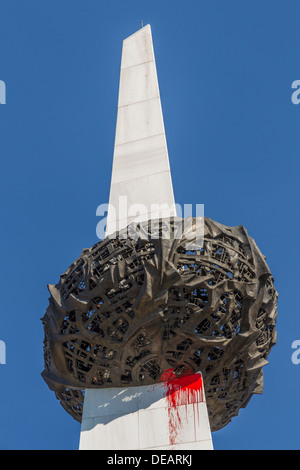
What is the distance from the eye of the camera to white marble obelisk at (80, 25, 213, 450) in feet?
70.8

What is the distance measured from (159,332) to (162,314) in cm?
55

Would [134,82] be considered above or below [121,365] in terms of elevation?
above

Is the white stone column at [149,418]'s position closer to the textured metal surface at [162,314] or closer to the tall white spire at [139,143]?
the textured metal surface at [162,314]

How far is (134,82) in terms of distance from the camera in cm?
2792

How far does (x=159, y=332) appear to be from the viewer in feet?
69.5

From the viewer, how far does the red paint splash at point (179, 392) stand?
21.8m

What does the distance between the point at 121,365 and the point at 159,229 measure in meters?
3.71

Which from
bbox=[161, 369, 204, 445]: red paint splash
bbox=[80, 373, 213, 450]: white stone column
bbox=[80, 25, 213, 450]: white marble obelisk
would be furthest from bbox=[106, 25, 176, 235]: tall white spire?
bbox=[80, 373, 213, 450]: white stone column

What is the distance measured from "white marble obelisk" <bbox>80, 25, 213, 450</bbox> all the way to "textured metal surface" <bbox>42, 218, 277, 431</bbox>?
0.52 meters

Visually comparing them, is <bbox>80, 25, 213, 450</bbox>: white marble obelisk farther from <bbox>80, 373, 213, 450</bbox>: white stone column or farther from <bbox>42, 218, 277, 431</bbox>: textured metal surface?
<bbox>42, 218, 277, 431</bbox>: textured metal surface

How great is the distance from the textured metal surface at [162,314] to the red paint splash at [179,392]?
0.20 m

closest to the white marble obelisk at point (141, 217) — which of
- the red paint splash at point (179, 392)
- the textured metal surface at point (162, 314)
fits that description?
the red paint splash at point (179, 392)

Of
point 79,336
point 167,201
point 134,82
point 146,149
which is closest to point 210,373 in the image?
point 79,336
